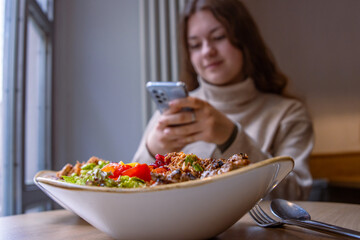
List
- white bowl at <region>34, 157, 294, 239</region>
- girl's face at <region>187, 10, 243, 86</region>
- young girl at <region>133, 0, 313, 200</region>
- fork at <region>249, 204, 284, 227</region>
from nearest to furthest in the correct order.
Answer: white bowl at <region>34, 157, 294, 239</region> → fork at <region>249, 204, 284, 227</region> → young girl at <region>133, 0, 313, 200</region> → girl's face at <region>187, 10, 243, 86</region>

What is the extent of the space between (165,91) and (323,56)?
3.73 m

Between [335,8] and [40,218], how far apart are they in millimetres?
4224

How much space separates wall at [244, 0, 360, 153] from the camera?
12.7ft

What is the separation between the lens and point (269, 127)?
4.19 ft

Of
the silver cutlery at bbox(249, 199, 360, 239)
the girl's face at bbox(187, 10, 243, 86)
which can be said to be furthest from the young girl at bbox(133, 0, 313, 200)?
the silver cutlery at bbox(249, 199, 360, 239)

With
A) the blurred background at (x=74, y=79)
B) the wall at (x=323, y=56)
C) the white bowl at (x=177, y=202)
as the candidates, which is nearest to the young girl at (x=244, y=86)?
the blurred background at (x=74, y=79)

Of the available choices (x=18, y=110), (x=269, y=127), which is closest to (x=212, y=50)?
(x=269, y=127)

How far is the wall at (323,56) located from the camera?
3.86 m

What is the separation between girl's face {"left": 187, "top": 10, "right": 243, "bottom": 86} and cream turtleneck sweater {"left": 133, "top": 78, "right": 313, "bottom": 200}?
2.4 inches

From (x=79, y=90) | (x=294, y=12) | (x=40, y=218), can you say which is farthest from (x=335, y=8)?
(x=40, y=218)

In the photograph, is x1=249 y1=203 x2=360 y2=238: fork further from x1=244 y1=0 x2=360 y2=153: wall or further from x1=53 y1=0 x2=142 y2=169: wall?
x1=244 y1=0 x2=360 y2=153: wall

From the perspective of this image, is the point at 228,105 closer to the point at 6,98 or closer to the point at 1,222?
the point at 6,98

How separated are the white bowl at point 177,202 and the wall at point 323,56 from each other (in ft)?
12.4

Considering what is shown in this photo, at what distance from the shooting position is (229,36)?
1.31 m
